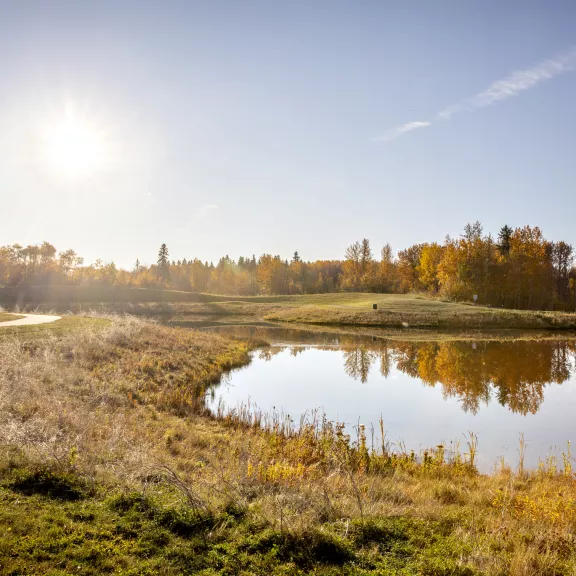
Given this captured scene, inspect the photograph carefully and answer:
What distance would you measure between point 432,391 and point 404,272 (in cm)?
7922

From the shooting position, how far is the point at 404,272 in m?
97.6

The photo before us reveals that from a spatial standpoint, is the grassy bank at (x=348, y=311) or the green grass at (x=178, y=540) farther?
the grassy bank at (x=348, y=311)

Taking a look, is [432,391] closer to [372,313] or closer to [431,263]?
[372,313]

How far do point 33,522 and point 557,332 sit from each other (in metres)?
53.6

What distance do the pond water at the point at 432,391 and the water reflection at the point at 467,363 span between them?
0.21 feet

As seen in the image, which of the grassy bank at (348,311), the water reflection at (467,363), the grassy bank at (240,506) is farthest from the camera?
the grassy bank at (348,311)

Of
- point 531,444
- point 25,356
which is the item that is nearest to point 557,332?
point 531,444

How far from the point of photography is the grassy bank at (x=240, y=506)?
5.36 m

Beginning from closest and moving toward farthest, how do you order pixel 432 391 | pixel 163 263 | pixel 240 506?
pixel 240 506, pixel 432 391, pixel 163 263

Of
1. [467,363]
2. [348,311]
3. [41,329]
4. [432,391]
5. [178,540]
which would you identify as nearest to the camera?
[178,540]

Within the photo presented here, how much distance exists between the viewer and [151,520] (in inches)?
244

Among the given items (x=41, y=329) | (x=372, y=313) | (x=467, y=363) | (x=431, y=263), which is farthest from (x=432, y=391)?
(x=431, y=263)

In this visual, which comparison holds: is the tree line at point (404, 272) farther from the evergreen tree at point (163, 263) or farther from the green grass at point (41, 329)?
the green grass at point (41, 329)

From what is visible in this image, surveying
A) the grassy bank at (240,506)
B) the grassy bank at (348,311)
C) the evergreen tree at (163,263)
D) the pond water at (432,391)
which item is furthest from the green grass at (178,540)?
the evergreen tree at (163,263)
